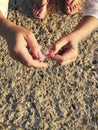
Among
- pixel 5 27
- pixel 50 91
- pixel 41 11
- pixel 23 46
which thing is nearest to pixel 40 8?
pixel 41 11

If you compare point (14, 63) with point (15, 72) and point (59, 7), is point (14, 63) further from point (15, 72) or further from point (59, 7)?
point (59, 7)

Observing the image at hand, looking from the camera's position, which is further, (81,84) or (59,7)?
(59,7)

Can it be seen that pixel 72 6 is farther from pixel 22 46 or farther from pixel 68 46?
pixel 22 46

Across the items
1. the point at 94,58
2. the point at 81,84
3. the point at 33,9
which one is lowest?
the point at 81,84

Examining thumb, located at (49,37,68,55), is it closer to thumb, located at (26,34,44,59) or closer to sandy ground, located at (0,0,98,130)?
thumb, located at (26,34,44,59)

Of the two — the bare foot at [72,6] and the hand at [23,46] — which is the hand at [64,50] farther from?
the bare foot at [72,6]

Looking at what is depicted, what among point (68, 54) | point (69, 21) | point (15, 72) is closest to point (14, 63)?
point (15, 72)
